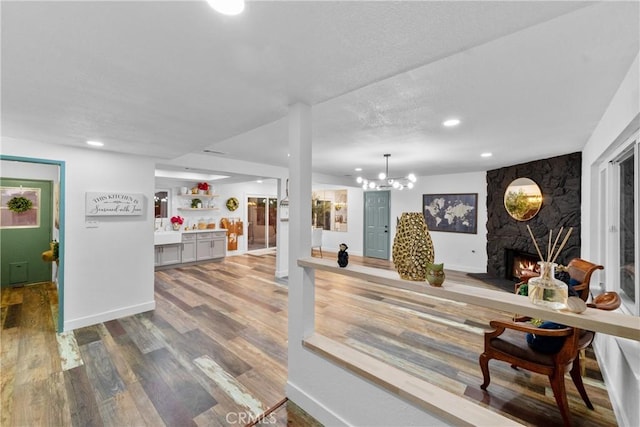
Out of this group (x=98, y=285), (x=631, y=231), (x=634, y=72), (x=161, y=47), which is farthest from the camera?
(x=98, y=285)

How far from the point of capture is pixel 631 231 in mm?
2254

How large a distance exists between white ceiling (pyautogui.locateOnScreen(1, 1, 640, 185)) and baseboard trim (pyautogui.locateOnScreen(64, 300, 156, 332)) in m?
2.15

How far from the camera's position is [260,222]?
9336 mm

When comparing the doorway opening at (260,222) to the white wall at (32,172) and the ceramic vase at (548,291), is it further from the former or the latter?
the ceramic vase at (548,291)

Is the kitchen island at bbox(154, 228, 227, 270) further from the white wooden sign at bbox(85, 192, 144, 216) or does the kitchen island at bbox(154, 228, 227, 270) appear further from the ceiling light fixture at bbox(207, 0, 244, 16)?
the ceiling light fixture at bbox(207, 0, 244, 16)

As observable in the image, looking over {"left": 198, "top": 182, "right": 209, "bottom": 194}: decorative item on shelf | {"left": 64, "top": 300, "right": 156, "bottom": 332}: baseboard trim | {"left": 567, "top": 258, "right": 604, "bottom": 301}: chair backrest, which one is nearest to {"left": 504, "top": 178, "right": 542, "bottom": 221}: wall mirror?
{"left": 567, "top": 258, "right": 604, "bottom": 301}: chair backrest

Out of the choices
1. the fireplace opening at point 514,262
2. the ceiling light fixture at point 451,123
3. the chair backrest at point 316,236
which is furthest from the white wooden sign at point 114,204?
the fireplace opening at point 514,262

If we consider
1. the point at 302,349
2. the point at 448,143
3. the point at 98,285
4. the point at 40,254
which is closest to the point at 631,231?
the point at 448,143

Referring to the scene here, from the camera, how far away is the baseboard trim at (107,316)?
3.25 metres

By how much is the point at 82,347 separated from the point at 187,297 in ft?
5.36

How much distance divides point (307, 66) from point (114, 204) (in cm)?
342

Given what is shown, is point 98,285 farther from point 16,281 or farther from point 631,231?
point 631,231

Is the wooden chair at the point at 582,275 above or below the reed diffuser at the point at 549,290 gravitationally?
below

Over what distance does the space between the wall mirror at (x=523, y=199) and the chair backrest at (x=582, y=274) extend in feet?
8.56
